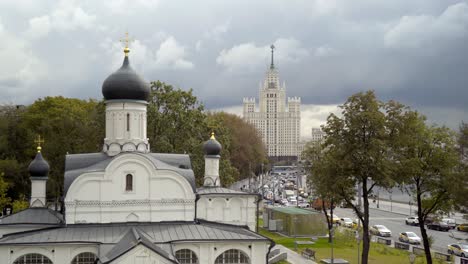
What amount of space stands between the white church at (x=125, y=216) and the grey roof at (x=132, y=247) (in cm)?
6

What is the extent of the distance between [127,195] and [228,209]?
21.7 feet

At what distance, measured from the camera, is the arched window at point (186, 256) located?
26.0 metres

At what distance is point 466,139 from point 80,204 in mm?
18344

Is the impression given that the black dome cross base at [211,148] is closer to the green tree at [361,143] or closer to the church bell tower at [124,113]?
the church bell tower at [124,113]

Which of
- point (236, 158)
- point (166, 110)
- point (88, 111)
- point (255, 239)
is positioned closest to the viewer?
point (255, 239)

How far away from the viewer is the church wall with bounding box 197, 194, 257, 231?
30859 millimetres

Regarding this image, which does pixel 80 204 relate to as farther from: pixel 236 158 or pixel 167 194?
pixel 236 158

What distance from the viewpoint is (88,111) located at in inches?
2175

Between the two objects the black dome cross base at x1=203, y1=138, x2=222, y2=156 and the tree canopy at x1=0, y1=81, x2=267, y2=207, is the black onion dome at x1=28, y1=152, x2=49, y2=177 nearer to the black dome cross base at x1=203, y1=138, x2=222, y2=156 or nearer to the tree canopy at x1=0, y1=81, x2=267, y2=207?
the black dome cross base at x1=203, y1=138, x2=222, y2=156

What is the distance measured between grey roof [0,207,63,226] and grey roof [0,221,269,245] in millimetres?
1594

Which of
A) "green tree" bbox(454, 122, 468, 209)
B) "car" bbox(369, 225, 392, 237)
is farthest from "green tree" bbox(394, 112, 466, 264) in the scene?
"car" bbox(369, 225, 392, 237)

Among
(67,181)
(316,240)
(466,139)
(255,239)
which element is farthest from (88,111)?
(466,139)

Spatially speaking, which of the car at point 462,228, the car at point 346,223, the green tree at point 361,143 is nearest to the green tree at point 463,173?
the green tree at point 361,143

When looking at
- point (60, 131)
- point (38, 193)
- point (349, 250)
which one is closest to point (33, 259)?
point (38, 193)
